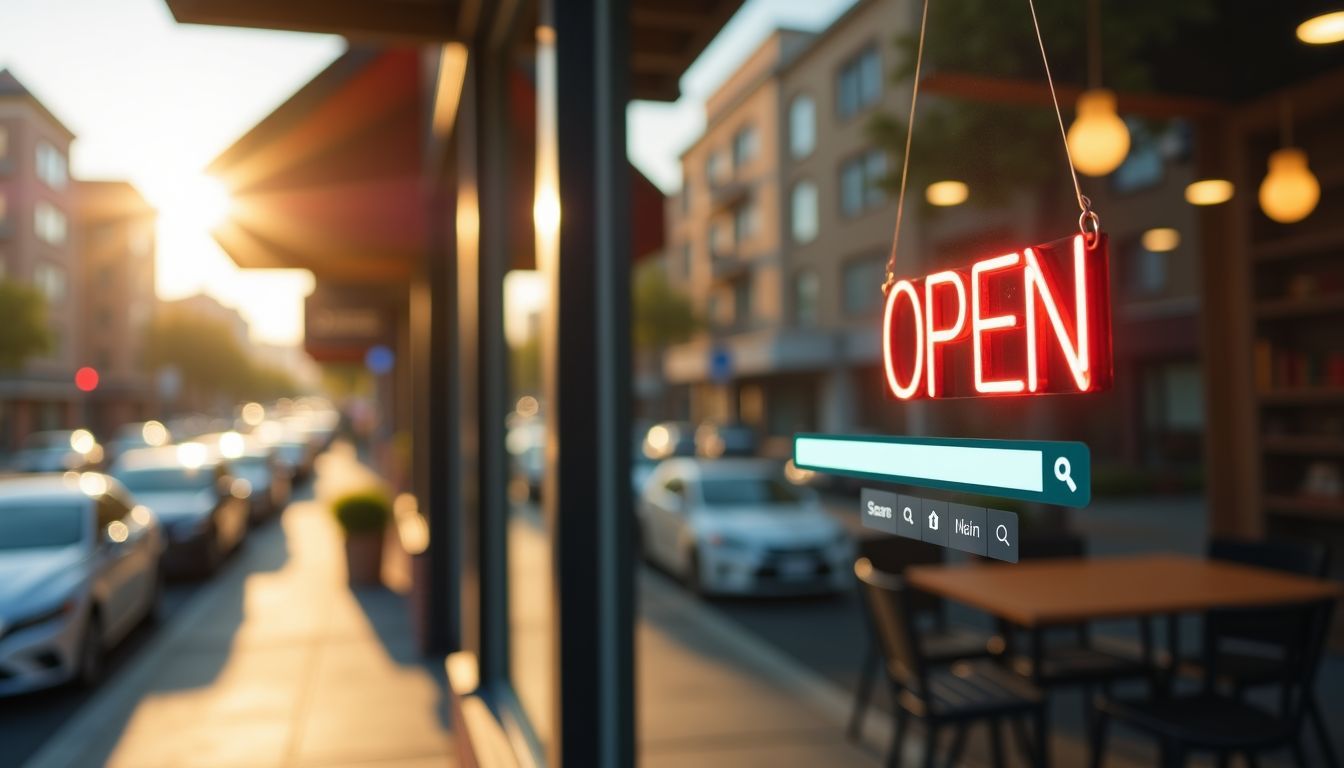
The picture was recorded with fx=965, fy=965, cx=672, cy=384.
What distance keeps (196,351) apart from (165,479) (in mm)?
77308

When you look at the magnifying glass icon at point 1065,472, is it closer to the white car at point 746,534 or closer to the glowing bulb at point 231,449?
the white car at point 746,534

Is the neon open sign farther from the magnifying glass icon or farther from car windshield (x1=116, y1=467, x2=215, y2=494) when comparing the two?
car windshield (x1=116, y1=467, x2=215, y2=494)

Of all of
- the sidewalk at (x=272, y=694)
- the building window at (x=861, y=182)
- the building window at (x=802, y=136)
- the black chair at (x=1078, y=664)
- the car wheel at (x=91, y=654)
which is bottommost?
the sidewalk at (x=272, y=694)

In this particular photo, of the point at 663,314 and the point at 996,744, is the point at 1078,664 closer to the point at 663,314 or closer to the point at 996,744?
the point at 996,744

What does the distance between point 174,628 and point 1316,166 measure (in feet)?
35.0

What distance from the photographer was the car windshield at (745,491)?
438 inches

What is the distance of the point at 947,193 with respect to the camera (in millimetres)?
1798

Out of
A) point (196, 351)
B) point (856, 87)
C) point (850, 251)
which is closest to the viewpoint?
point (856, 87)

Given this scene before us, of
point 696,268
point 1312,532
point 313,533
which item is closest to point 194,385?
point 696,268

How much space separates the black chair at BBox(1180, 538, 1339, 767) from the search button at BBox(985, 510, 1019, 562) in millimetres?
3767

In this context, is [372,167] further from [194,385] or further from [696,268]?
[194,385]
